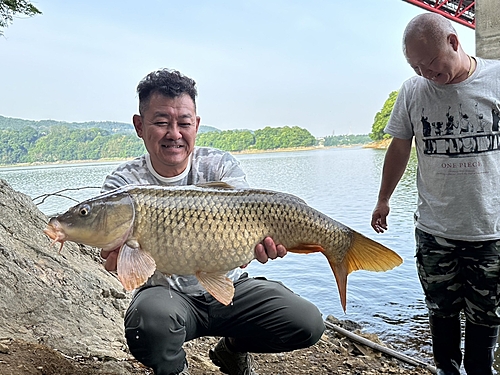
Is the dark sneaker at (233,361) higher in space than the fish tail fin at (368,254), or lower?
lower

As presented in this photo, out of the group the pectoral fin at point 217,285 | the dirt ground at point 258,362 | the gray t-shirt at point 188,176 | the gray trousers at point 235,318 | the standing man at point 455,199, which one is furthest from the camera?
the standing man at point 455,199

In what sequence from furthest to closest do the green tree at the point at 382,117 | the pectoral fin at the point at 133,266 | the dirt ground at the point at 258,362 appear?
the green tree at the point at 382,117
the dirt ground at the point at 258,362
the pectoral fin at the point at 133,266

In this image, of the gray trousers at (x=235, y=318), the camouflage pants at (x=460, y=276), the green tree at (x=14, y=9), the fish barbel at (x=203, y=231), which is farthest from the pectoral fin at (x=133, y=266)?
the green tree at (x=14, y=9)

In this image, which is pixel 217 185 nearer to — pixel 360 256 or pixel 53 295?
pixel 360 256

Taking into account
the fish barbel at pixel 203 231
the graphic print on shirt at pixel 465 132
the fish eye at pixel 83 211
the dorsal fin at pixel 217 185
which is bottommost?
the fish barbel at pixel 203 231

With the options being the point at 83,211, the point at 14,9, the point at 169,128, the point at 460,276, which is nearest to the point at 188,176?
the point at 169,128

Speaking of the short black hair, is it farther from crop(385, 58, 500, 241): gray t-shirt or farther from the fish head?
crop(385, 58, 500, 241): gray t-shirt

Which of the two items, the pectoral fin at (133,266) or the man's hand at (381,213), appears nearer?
the pectoral fin at (133,266)

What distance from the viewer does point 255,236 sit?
1971mm

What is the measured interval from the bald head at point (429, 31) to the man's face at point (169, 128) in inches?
45.9

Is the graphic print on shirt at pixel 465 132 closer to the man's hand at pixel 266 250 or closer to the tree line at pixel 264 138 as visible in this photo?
the man's hand at pixel 266 250

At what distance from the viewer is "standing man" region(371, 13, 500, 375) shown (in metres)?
2.42

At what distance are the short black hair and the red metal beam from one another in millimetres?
14264

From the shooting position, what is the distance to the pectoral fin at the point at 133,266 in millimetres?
1774
